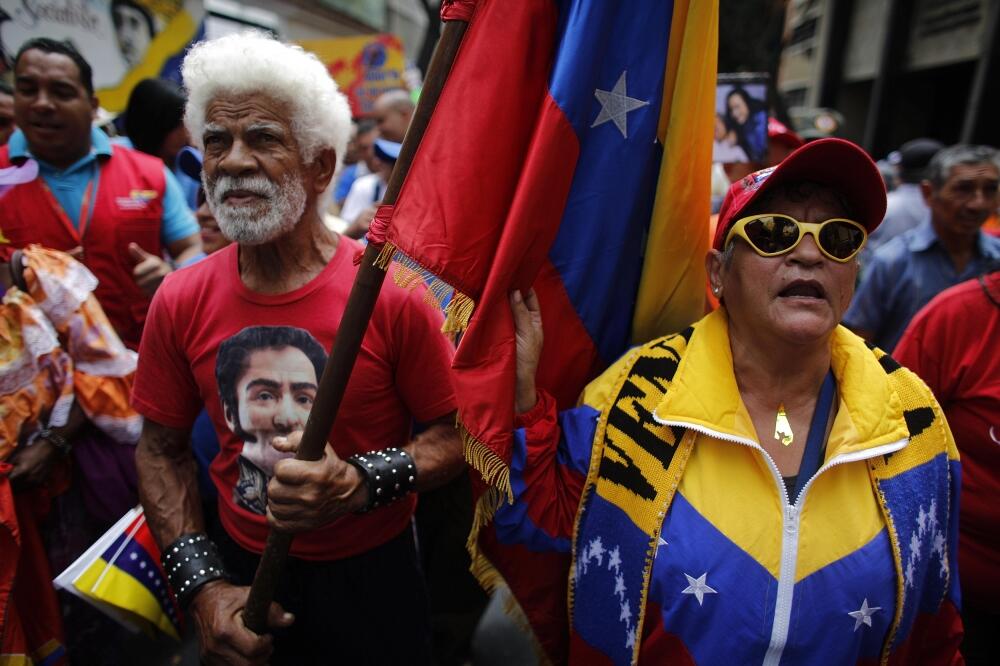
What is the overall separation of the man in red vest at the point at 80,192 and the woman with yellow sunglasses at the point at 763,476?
218 cm

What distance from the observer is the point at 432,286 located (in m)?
1.52

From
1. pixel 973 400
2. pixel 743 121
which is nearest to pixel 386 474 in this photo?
pixel 973 400

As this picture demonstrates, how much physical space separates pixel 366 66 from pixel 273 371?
357 inches

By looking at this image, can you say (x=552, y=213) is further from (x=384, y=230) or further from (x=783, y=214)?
(x=783, y=214)

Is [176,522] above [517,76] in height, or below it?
below

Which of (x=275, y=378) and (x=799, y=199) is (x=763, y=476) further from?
(x=275, y=378)

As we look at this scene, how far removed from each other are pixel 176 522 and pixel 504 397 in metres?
1.14

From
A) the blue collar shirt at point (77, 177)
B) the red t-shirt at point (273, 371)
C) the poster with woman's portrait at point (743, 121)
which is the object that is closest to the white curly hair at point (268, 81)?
the red t-shirt at point (273, 371)

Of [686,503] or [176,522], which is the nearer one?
[686,503]

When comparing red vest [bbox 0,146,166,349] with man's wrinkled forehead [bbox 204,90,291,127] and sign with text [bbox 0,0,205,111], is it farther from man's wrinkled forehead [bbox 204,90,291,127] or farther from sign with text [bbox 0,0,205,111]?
sign with text [bbox 0,0,205,111]

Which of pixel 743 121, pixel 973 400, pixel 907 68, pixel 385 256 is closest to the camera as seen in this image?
pixel 385 256

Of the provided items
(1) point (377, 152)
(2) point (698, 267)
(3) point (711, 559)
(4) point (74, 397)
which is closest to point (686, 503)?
(3) point (711, 559)

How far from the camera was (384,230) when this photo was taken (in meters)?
1.44

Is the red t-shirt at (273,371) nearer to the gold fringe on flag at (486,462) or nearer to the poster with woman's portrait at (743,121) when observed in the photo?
the gold fringe on flag at (486,462)
